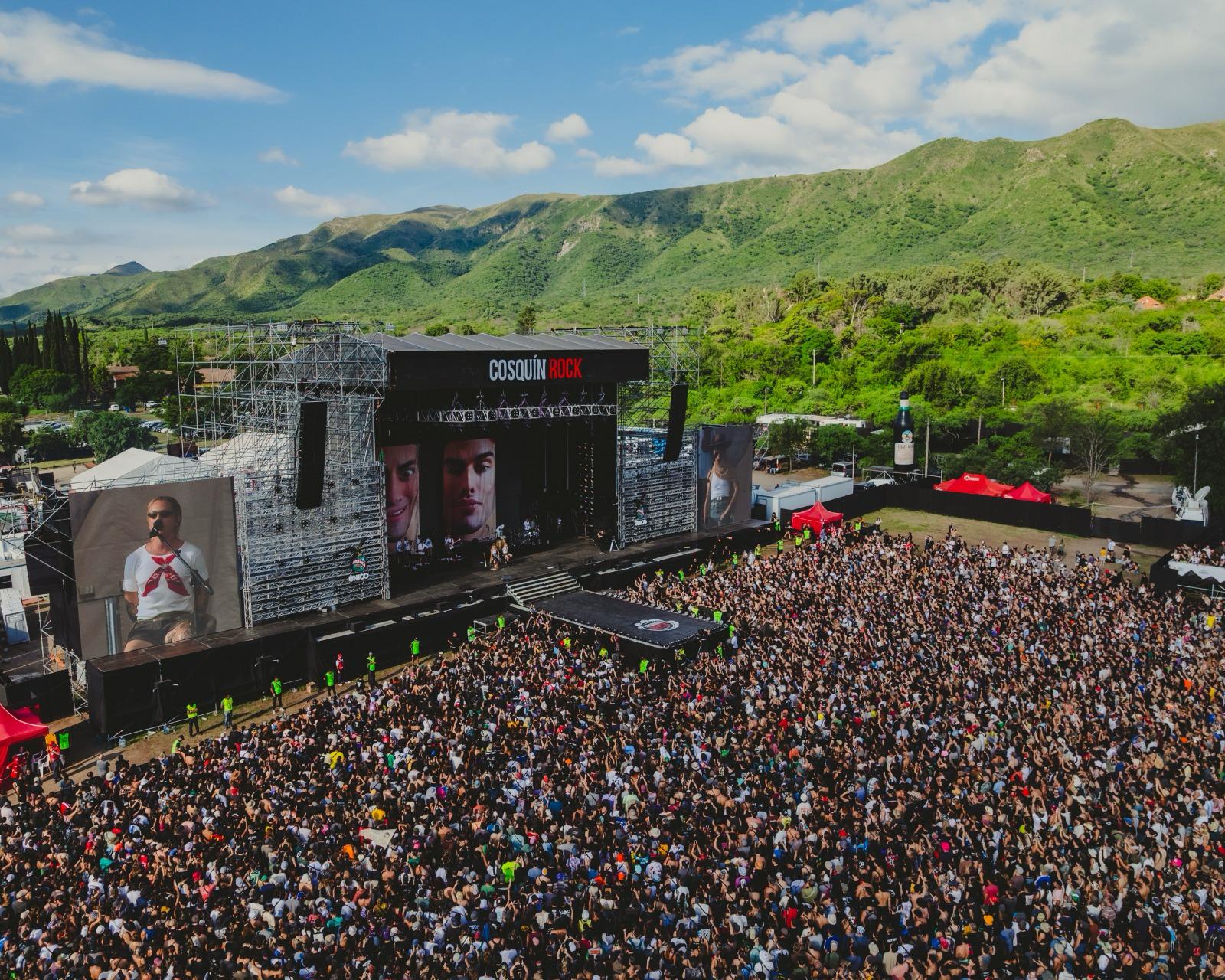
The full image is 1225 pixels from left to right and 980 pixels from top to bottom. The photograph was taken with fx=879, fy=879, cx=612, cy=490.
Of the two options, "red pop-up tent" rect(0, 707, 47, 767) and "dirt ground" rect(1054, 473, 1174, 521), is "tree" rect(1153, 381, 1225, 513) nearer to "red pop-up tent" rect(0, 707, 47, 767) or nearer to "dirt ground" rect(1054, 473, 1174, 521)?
"dirt ground" rect(1054, 473, 1174, 521)

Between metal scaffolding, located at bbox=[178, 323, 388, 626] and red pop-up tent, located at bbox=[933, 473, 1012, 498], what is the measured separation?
86.5 ft

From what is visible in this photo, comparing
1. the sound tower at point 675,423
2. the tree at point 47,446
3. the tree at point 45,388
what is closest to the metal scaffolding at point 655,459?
the sound tower at point 675,423

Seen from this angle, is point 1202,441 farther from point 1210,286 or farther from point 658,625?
point 1210,286

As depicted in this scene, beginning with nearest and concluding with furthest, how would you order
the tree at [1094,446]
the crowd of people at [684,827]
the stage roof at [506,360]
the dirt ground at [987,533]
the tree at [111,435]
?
the crowd of people at [684,827]
the stage roof at [506,360]
the dirt ground at [987,533]
the tree at [1094,446]
the tree at [111,435]

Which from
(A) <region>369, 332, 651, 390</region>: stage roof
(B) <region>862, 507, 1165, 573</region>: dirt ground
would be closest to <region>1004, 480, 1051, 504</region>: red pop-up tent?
(B) <region>862, 507, 1165, 573</region>: dirt ground

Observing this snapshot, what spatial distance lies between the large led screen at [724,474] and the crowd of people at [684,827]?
1317 cm

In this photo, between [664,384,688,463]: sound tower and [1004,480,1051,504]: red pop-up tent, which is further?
[1004,480,1051,504]: red pop-up tent

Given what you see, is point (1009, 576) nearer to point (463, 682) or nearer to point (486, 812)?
point (463, 682)

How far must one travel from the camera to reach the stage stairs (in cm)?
2602

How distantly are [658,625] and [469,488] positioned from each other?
9790mm

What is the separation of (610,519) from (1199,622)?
56.4 ft

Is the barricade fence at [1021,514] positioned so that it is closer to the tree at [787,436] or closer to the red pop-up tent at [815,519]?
the red pop-up tent at [815,519]

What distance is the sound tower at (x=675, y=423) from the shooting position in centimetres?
3069

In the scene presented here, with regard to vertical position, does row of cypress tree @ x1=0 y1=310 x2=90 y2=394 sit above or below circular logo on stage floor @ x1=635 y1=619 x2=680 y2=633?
above
